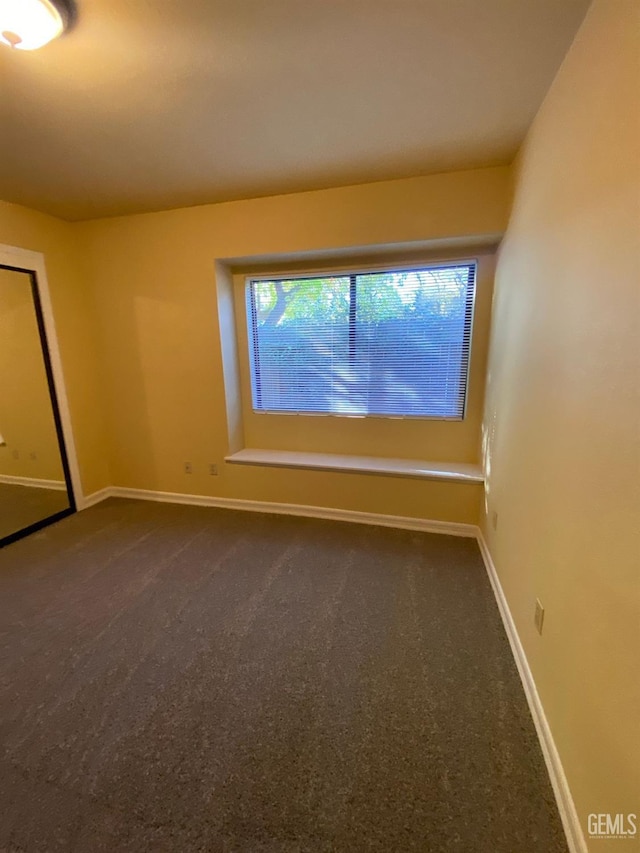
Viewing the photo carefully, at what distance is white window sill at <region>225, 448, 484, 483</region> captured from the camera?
2.70m

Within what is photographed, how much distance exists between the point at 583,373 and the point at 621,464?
0.36m

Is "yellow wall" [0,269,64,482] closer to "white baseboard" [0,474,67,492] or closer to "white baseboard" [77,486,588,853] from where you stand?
"white baseboard" [0,474,67,492]

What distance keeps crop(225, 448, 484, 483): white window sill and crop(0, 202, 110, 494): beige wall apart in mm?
1421

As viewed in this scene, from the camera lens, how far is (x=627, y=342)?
90 cm

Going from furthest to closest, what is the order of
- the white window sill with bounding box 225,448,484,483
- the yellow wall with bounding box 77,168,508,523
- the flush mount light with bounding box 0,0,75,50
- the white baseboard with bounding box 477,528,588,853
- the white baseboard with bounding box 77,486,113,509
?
1. the white baseboard with bounding box 77,486,113,509
2. the white window sill with bounding box 225,448,484,483
3. the yellow wall with bounding box 77,168,508,523
4. the flush mount light with bounding box 0,0,75,50
5. the white baseboard with bounding box 477,528,588,853

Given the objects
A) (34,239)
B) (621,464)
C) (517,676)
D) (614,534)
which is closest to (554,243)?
(621,464)

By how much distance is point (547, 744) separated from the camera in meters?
1.24

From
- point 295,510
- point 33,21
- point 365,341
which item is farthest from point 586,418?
point 295,510

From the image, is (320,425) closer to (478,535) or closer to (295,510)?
(295,510)

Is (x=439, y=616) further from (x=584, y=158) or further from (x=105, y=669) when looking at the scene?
(x=584, y=158)

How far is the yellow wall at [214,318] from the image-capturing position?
95.0 inches

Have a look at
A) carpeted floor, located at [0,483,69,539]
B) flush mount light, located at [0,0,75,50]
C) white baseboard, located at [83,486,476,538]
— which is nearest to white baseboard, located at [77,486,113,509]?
white baseboard, located at [83,486,476,538]

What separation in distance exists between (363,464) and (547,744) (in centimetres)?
193

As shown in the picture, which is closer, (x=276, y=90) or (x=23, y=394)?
(x=276, y=90)
